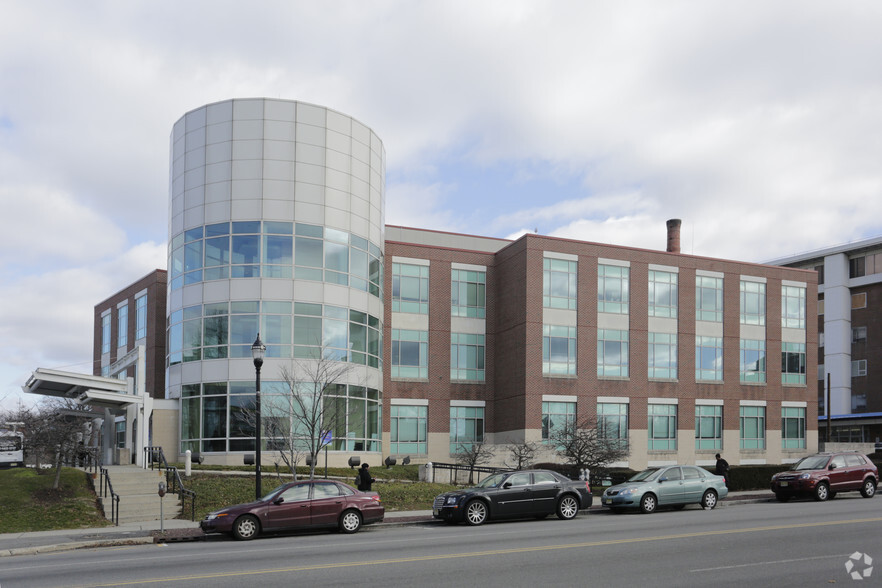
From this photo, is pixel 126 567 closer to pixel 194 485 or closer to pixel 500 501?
pixel 500 501

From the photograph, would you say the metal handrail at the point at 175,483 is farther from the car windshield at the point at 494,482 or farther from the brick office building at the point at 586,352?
the brick office building at the point at 586,352

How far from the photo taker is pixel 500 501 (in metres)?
22.3

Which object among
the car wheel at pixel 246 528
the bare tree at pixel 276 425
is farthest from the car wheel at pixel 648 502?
the bare tree at pixel 276 425

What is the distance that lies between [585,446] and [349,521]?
1861 centimetres

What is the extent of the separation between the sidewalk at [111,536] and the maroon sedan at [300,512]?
116 centimetres

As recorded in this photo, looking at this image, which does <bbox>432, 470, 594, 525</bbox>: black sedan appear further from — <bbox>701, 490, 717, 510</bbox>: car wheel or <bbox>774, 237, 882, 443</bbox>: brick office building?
<bbox>774, 237, 882, 443</bbox>: brick office building

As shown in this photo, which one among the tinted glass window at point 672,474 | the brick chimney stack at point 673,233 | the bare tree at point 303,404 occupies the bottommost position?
the tinted glass window at point 672,474

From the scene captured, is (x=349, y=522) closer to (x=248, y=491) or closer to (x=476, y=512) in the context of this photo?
(x=476, y=512)

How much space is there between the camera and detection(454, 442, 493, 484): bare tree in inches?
1671

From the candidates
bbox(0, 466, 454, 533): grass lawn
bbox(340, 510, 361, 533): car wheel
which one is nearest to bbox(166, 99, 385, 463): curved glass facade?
bbox(0, 466, 454, 533): grass lawn

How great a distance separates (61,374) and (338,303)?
47.5 feet

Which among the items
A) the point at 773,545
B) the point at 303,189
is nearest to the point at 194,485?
the point at 303,189

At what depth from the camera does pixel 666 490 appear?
80.7 ft

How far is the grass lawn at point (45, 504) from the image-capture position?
22.9 metres
